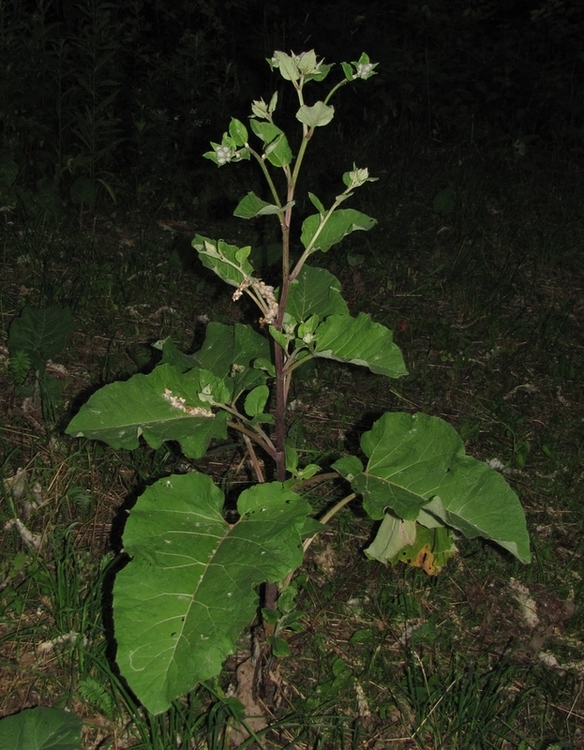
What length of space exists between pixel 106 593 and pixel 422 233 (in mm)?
2916

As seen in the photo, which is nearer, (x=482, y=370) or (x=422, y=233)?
(x=482, y=370)

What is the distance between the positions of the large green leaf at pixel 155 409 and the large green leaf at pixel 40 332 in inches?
48.5

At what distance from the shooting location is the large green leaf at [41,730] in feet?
5.71

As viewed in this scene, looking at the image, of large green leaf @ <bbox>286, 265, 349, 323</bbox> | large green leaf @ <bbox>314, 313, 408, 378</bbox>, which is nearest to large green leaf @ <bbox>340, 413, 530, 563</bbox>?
large green leaf @ <bbox>314, 313, 408, 378</bbox>

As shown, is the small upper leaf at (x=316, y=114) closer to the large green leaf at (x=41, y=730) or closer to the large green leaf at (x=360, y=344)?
the large green leaf at (x=360, y=344)

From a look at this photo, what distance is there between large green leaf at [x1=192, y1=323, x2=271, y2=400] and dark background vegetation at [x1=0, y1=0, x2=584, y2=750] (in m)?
0.64

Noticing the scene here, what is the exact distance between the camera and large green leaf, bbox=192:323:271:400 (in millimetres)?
2090

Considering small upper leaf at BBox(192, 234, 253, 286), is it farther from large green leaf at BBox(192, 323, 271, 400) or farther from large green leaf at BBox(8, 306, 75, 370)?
large green leaf at BBox(8, 306, 75, 370)

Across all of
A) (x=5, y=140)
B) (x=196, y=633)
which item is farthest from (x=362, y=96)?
(x=196, y=633)

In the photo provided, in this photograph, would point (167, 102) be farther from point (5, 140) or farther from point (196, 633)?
point (196, 633)

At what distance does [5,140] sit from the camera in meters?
4.30

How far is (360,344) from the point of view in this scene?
174cm

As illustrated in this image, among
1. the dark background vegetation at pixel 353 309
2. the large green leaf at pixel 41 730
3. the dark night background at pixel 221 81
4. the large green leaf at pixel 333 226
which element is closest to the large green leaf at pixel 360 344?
the large green leaf at pixel 333 226

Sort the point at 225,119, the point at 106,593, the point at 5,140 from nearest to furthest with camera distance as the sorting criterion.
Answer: the point at 106,593, the point at 5,140, the point at 225,119
